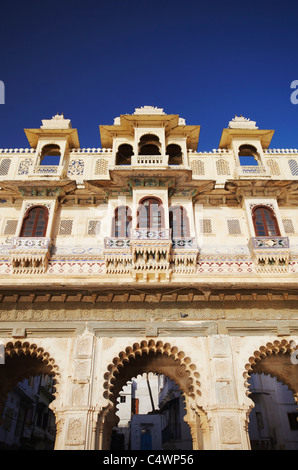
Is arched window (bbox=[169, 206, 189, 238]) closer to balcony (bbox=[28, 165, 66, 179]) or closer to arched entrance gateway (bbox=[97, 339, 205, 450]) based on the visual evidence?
arched entrance gateway (bbox=[97, 339, 205, 450])

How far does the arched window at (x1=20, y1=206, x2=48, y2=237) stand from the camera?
1094 centimetres

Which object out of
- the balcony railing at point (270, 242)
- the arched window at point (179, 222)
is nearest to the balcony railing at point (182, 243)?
the arched window at point (179, 222)

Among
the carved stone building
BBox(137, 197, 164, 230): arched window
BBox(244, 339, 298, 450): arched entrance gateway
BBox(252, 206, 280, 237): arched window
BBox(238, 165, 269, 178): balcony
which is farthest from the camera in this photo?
BBox(244, 339, 298, 450): arched entrance gateway

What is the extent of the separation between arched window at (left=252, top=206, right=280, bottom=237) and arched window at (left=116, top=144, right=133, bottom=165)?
551cm

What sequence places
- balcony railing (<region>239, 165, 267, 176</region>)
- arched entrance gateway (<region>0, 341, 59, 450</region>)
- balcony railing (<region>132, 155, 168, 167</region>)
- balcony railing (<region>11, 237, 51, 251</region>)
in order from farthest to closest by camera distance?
balcony railing (<region>239, 165, 267, 176</region>), balcony railing (<region>132, 155, 168, 167</region>), balcony railing (<region>11, 237, 51, 251</region>), arched entrance gateway (<region>0, 341, 59, 450</region>)

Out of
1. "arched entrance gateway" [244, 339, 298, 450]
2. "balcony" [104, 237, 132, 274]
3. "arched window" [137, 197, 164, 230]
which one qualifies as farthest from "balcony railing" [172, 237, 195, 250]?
"arched entrance gateway" [244, 339, 298, 450]

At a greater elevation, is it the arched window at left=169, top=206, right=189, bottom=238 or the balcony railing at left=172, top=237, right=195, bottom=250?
the arched window at left=169, top=206, right=189, bottom=238

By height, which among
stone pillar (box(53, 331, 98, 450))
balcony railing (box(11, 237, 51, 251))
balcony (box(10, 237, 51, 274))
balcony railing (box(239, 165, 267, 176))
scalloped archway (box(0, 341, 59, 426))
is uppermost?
balcony railing (box(239, 165, 267, 176))

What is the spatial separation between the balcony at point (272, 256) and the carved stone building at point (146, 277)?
0.14 ft

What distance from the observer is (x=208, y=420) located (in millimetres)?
8531
